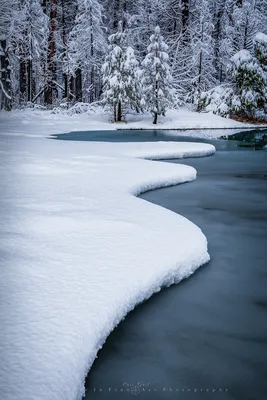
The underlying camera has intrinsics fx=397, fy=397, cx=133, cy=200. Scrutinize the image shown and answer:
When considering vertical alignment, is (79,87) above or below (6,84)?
above

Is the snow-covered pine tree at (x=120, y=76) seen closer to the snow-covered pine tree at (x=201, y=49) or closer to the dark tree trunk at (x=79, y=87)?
the dark tree trunk at (x=79, y=87)

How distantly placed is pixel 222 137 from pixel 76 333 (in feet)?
62.7

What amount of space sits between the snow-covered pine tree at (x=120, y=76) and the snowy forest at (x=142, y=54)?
2.3 inches

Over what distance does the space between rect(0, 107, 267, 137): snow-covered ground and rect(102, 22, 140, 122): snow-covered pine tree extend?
1470 mm

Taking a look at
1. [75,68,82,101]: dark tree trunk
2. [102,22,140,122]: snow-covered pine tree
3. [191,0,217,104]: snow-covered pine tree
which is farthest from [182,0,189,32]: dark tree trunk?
[102,22,140,122]: snow-covered pine tree

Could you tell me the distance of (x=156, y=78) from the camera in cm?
2367

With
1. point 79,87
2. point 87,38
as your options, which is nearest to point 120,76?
point 87,38

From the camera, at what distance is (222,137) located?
67.9ft

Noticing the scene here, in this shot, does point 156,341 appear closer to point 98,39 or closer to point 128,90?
point 128,90

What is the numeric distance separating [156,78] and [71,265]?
21.5 meters

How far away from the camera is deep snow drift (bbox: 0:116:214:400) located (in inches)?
95.1

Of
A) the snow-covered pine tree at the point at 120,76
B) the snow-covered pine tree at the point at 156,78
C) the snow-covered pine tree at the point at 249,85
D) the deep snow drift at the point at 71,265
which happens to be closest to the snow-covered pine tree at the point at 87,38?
the snow-covered pine tree at the point at 120,76

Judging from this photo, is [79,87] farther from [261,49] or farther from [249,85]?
[261,49]

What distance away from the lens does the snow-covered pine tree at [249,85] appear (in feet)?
89.2
